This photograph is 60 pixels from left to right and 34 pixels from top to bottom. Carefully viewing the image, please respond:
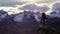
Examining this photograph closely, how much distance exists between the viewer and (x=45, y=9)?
55.8ft

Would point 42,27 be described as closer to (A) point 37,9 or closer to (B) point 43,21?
(B) point 43,21

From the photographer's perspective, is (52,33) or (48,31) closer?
(48,31)

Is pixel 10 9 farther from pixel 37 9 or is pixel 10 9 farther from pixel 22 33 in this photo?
pixel 22 33

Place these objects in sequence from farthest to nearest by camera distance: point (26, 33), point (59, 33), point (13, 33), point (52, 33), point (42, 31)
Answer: point (13, 33)
point (26, 33)
point (59, 33)
point (52, 33)
point (42, 31)

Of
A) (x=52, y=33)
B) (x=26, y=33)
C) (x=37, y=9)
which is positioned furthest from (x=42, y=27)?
(x=26, y=33)

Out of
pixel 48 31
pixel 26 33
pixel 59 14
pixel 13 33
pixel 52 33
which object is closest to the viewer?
pixel 48 31

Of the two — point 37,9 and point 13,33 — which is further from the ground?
point 37,9

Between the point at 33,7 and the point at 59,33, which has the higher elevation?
the point at 33,7

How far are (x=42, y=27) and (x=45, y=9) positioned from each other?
16.0ft

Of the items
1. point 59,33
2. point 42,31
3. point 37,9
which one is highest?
point 37,9

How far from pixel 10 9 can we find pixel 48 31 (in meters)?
5.68

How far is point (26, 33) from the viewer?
39.8m

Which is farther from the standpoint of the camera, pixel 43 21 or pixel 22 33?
pixel 22 33

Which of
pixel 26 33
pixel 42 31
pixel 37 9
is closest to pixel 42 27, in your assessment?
pixel 42 31
